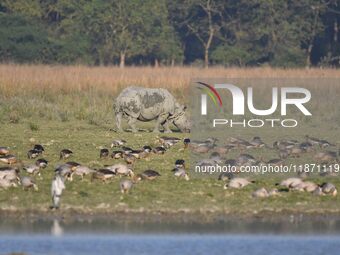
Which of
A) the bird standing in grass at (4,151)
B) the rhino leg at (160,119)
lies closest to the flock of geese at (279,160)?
the rhino leg at (160,119)

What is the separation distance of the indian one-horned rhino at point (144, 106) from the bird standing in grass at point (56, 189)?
1024cm

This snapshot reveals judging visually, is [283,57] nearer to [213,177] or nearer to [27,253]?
[213,177]

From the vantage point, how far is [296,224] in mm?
17297

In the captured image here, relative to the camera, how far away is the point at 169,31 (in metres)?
59.9

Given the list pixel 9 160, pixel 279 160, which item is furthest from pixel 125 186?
pixel 279 160

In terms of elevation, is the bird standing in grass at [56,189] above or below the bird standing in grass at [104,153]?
above

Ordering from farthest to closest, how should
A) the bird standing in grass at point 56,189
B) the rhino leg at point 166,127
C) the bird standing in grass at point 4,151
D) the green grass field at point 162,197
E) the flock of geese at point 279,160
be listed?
the rhino leg at point 166,127 → the bird standing in grass at point 4,151 → the flock of geese at point 279,160 → the green grass field at point 162,197 → the bird standing in grass at point 56,189

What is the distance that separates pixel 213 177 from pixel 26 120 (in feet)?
33.7

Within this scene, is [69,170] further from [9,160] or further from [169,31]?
[169,31]

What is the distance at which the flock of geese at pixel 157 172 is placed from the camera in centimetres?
1895

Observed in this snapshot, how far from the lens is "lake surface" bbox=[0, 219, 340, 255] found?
15.3 meters

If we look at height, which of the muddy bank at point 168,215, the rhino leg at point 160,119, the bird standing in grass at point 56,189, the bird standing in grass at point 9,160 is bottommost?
the rhino leg at point 160,119

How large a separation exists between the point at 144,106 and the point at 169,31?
105 ft

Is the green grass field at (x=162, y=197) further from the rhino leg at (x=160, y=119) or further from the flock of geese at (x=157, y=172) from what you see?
the rhino leg at (x=160, y=119)
